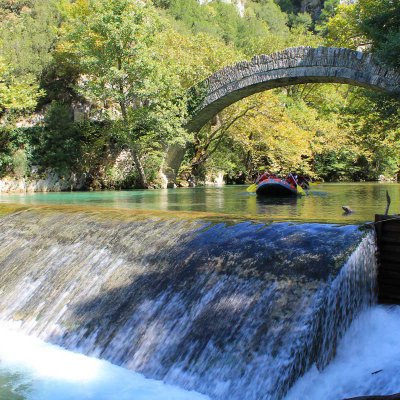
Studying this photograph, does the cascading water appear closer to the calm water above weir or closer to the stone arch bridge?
the calm water above weir

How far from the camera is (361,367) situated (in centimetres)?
401

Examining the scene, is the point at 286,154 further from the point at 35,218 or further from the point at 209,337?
the point at 209,337

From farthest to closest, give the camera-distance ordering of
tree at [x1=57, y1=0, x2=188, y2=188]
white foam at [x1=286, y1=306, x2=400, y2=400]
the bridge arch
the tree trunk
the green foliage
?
the tree trunk, the green foliage, tree at [x1=57, y1=0, x2=188, y2=188], the bridge arch, white foam at [x1=286, y1=306, x2=400, y2=400]

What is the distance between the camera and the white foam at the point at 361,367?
3.74m

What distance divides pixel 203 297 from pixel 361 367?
5.15ft

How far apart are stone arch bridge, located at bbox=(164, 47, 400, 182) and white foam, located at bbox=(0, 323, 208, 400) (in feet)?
43.2

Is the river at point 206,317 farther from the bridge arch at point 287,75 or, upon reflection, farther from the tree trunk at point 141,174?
the tree trunk at point 141,174

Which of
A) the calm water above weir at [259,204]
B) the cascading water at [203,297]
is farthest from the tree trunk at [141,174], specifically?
the cascading water at [203,297]

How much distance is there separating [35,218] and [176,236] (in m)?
3.17

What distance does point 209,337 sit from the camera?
170 inches

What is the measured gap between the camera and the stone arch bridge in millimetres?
16391

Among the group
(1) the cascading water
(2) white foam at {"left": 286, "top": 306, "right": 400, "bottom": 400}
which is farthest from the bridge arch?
(2) white foam at {"left": 286, "top": 306, "right": 400, "bottom": 400}

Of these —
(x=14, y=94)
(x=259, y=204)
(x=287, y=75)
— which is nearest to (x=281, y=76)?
(x=287, y=75)

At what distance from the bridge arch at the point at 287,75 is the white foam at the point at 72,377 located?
→ 13139 millimetres
